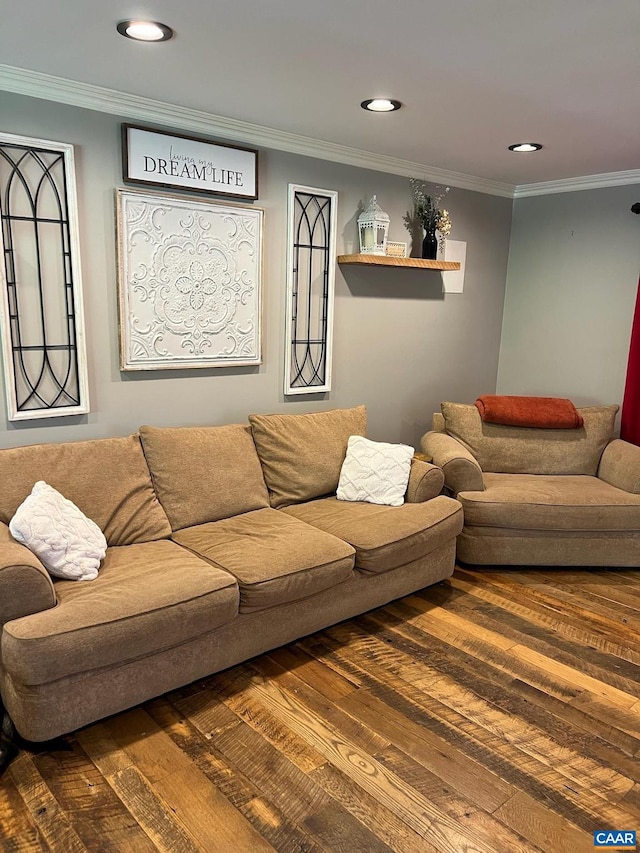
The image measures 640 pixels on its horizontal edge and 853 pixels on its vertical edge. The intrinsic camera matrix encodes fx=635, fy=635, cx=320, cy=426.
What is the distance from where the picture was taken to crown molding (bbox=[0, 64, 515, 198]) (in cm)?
262

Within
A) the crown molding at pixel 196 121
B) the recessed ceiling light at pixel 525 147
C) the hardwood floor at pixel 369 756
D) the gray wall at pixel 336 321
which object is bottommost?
the hardwood floor at pixel 369 756

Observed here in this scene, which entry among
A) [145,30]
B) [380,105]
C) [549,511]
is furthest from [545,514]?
[145,30]

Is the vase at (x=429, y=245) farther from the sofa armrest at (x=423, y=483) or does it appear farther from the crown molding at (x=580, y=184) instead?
the sofa armrest at (x=423, y=483)

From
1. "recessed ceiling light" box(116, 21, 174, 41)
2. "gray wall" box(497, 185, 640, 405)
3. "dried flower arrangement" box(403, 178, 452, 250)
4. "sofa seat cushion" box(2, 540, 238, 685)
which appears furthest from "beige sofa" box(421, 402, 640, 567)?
"recessed ceiling light" box(116, 21, 174, 41)

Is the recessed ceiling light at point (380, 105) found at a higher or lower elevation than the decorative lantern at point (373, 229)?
higher

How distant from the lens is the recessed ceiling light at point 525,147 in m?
3.38

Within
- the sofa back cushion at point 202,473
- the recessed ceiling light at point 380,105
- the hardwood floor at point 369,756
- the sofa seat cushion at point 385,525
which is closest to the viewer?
the hardwood floor at point 369,756

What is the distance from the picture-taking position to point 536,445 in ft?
13.4

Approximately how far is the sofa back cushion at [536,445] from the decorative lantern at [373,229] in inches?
46.9

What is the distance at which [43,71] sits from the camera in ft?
8.37

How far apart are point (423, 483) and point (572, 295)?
207cm

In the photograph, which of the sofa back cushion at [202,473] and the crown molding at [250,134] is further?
the sofa back cushion at [202,473]

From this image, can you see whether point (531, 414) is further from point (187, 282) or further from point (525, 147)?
point (187, 282)

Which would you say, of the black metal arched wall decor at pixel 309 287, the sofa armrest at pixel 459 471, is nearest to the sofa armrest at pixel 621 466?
the sofa armrest at pixel 459 471
